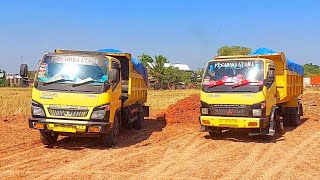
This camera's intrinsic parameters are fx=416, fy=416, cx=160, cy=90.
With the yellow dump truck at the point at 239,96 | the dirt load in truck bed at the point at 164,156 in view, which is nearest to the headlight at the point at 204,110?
the yellow dump truck at the point at 239,96

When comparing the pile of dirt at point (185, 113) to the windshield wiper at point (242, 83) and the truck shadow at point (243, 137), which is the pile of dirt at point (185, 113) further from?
the windshield wiper at point (242, 83)

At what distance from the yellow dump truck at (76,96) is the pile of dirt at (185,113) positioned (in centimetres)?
672

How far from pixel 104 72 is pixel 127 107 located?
9.38 ft

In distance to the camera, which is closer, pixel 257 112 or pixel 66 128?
pixel 66 128

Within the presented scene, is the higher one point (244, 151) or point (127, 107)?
point (127, 107)

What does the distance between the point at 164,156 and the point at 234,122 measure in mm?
3003

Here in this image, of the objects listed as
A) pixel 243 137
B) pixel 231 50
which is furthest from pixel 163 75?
pixel 243 137

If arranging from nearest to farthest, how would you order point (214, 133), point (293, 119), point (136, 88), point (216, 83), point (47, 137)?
point (47, 137) < point (216, 83) < point (214, 133) < point (136, 88) < point (293, 119)

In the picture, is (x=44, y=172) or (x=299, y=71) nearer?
(x=44, y=172)

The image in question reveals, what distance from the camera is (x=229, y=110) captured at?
12.0 metres

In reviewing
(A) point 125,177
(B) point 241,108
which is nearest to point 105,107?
(A) point 125,177

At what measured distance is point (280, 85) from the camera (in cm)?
1422

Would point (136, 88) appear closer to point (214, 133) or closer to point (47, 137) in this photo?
point (214, 133)

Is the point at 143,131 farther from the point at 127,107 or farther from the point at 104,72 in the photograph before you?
the point at 104,72
